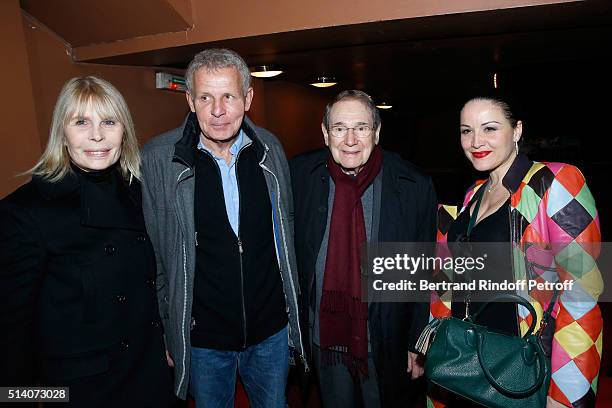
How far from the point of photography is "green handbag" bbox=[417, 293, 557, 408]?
1.41m

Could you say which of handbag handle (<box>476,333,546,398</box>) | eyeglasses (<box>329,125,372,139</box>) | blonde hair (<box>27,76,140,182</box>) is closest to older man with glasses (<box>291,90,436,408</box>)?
eyeglasses (<box>329,125,372,139</box>)

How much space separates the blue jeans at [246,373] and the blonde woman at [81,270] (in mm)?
229

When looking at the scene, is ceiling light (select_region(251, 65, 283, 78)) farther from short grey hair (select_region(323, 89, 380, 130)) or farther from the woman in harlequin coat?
the woman in harlequin coat

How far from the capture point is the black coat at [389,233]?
189 cm

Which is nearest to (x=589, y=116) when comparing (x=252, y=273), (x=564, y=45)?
(x=564, y=45)

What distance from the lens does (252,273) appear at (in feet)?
5.97

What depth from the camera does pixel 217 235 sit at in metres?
1.78

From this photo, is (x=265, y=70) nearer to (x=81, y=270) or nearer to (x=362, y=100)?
(x=362, y=100)

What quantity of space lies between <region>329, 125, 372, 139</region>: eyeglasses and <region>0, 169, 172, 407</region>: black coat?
91 centimetres

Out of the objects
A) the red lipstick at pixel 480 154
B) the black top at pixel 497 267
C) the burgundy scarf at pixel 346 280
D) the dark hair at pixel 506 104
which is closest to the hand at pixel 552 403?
the black top at pixel 497 267

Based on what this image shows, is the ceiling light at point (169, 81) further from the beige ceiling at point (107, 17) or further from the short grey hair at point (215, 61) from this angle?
the short grey hair at point (215, 61)

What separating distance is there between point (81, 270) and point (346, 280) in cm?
105

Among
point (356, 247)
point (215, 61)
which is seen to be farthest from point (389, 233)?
Result: point (215, 61)

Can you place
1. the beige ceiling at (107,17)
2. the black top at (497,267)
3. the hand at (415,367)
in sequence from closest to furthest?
the black top at (497,267) < the hand at (415,367) < the beige ceiling at (107,17)
